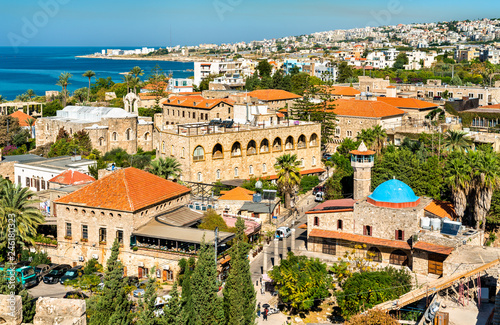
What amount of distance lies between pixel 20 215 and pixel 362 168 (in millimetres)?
20281

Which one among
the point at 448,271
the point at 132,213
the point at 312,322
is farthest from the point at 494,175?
the point at 132,213

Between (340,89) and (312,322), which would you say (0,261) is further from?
(340,89)

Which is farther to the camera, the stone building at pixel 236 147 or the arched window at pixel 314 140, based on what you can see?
the arched window at pixel 314 140

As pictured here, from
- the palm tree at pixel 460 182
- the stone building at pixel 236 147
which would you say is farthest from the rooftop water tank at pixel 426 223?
the stone building at pixel 236 147

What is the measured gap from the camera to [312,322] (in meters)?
25.3

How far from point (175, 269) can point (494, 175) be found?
18.0 m

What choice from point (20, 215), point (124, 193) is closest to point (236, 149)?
point (124, 193)

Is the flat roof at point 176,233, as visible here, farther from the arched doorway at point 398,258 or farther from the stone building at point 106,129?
the stone building at point 106,129

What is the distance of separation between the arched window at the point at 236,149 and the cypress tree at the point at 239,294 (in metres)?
23.1

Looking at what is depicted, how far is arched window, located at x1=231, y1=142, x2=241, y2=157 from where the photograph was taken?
47.2 m

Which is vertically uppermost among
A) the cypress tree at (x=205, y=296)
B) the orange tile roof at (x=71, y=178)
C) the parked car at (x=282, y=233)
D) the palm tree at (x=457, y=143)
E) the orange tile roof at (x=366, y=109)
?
the orange tile roof at (x=366, y=109)

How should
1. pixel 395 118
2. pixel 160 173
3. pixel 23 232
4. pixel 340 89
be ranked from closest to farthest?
1. pixel 23 232
2. pixel 160 173
3. pixel 395 118
4. pixel 340 89

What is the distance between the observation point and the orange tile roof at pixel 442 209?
31.9 m

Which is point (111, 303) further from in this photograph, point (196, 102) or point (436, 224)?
point (196, 102)
